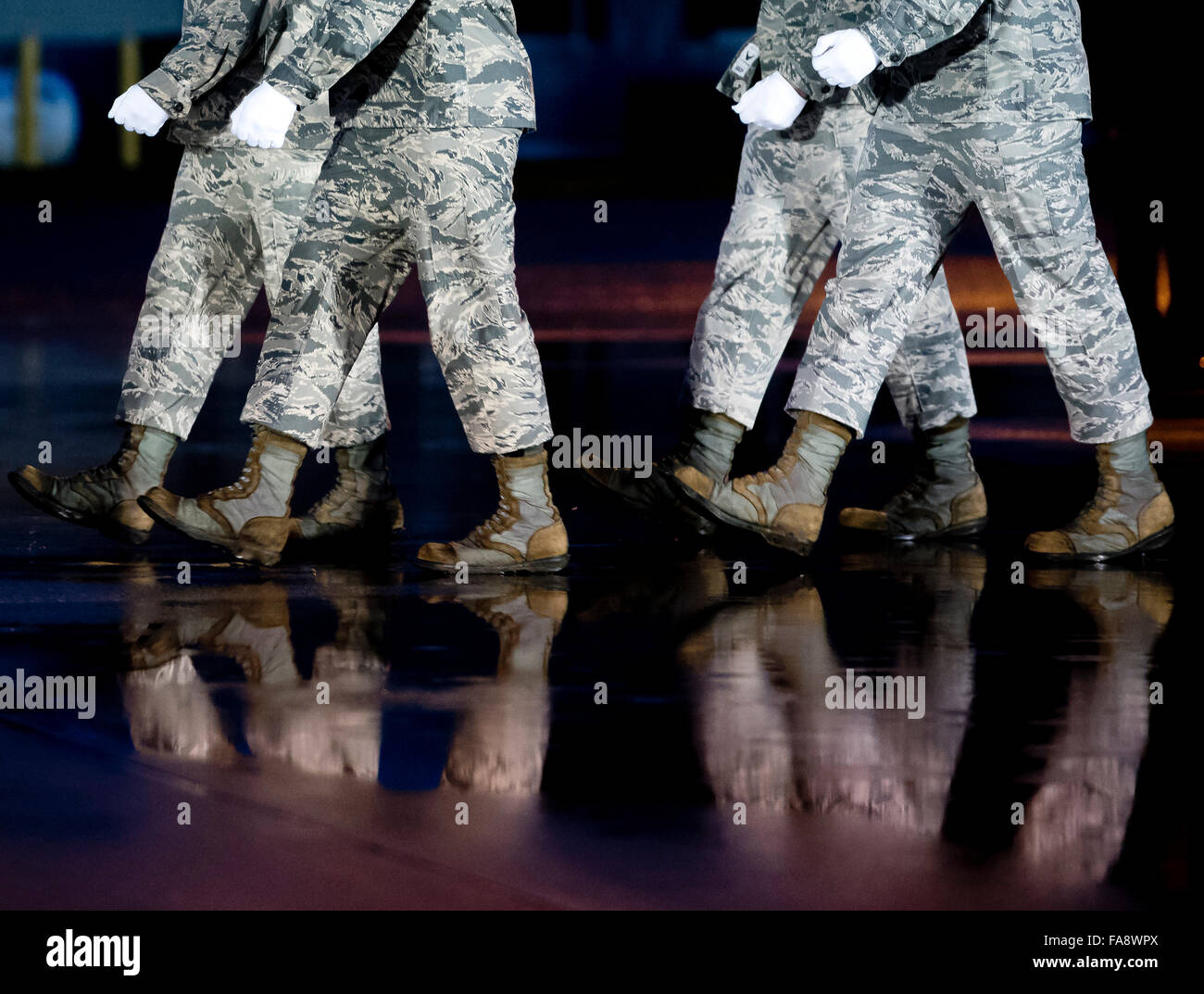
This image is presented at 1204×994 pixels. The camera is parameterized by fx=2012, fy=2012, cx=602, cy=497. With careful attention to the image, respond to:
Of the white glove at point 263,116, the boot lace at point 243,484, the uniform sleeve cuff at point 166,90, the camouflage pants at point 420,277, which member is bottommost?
the boot lace at point 243,484

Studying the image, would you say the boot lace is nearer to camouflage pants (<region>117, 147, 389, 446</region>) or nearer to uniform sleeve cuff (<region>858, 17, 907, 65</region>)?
camouflage pants (<region>117, 147, 389, 446</region>)

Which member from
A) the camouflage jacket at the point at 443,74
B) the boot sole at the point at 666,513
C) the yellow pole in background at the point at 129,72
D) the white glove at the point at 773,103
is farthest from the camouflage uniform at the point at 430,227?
the yellow pole in background at the point at 129,72

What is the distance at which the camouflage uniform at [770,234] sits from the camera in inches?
169

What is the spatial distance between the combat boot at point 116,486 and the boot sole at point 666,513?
91 centimetres

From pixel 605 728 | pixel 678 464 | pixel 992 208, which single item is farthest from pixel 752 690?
pixel 992 208

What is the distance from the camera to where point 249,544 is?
154 inches

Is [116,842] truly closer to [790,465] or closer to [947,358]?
[790,465]

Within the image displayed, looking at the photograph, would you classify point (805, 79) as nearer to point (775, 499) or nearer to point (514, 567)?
point (775, 499)

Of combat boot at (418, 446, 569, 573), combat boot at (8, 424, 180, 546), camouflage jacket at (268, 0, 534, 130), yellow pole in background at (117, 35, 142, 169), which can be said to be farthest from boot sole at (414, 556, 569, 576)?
yellow pole in background at (117, 35, 142, 169)

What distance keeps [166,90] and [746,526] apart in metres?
1.46

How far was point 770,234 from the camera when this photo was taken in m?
4.34

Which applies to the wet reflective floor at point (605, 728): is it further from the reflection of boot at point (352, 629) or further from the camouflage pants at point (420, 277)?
the camouflage pants at point (420, 277)

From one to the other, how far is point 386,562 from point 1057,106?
1654mm

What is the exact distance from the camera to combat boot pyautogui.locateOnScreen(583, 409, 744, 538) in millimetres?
4270
